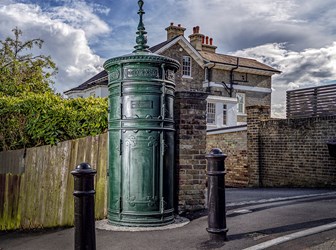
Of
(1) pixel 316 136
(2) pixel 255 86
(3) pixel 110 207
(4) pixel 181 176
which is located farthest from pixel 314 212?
(2) pixel 255 86

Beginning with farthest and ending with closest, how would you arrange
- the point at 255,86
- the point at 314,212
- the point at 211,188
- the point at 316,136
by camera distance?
the point at 255,86 < the point at 316,136 < the point at 314,212 < the point at 211,188

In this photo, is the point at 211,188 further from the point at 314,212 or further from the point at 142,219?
the point at 314,212

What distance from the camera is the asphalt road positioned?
441cm

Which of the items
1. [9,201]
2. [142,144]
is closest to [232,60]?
[9,201]

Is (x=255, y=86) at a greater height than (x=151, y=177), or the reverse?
(x=255, y=86)

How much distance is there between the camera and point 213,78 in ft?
95.3

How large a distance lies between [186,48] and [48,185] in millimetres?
21907

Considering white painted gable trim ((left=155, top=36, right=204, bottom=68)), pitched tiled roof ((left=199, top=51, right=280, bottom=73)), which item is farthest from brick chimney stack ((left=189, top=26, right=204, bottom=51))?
white painted gable trim ((left=155, top=36, right=204, bottom=68))

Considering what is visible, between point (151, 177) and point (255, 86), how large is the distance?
27184 millimetres

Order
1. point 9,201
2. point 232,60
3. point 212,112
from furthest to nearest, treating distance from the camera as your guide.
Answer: point 232,60 → point 212,112 → point 9,201

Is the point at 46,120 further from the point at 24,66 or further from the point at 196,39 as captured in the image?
the point at 196,39

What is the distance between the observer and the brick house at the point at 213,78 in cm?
2622

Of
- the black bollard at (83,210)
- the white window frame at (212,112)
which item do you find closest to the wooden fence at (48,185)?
the black bollard at (83,210)

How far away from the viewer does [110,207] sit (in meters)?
5.71
